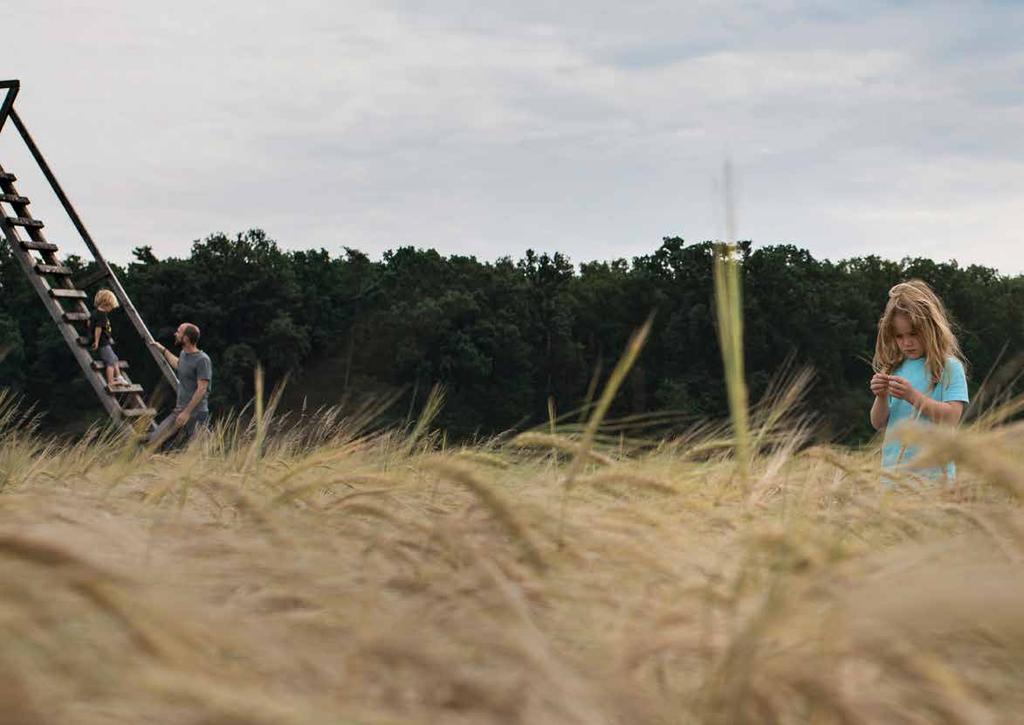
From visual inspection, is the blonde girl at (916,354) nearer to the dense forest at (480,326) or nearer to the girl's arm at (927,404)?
the girl's arm at (927,404)

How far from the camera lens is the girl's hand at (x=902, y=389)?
4172 mm

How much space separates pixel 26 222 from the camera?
1038cm

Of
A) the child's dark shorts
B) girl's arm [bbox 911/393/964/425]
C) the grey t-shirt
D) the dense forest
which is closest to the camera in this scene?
girl's arm [bbox 911/393/964/425]

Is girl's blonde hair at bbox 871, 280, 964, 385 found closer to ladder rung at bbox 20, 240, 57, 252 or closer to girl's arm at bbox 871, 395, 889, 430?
girl's arm at bbox 871, 395, 889, 430

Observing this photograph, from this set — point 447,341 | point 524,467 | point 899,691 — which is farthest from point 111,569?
point 447,341

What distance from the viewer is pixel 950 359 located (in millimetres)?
4664

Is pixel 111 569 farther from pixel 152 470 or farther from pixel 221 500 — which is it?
pixel 152 470

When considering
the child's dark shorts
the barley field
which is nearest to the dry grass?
the barley field

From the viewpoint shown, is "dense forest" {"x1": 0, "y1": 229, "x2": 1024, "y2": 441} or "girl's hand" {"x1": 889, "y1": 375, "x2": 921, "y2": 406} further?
"dense forest" {"x1": 0, "y1": 229, "x2": 1024, "y2": 441}

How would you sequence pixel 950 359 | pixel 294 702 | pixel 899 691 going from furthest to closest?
pixel 950 359
pixel 899 691
pixel 294 702

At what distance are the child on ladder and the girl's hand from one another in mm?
8319

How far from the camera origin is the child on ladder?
1106 cm

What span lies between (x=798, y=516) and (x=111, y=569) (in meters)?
1.00

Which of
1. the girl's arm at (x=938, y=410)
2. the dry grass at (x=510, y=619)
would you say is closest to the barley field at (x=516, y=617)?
the dry grass at (x=510, y=619)
